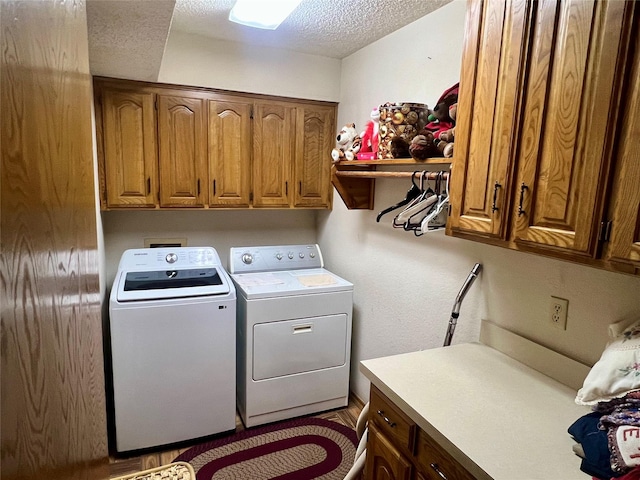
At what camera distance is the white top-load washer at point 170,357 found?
2.14m

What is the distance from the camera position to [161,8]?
145 cm

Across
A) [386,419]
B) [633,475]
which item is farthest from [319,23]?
[633,475]

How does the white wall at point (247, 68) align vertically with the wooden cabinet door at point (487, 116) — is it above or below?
above

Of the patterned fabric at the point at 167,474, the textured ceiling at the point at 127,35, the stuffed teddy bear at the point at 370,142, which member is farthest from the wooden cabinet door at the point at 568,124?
the patterned fabric at the point at 167,474

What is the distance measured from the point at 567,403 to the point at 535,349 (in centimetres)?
25

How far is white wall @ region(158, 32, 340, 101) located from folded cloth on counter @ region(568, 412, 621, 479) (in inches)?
98.4

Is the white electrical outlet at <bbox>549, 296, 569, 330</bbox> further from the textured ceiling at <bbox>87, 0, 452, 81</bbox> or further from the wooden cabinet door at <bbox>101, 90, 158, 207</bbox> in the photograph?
the wooden cabinet door at <bbox>101, 90, 158, 207</bbox>

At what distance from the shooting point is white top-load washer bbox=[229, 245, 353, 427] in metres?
2.42

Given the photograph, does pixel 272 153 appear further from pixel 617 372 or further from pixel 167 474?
pixel 617 372

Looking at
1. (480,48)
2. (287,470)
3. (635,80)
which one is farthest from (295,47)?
(287,470)

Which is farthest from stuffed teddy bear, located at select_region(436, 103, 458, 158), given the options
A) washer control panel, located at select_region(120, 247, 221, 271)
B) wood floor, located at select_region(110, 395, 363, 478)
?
wood floor, located at select_region(110, 395, 363, 478)

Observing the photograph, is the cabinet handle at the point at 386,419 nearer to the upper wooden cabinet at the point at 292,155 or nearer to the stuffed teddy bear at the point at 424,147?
the stuffed teddy bear at the point at 424,147

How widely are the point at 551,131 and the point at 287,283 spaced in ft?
6.04

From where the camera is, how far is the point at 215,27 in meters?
2.36
